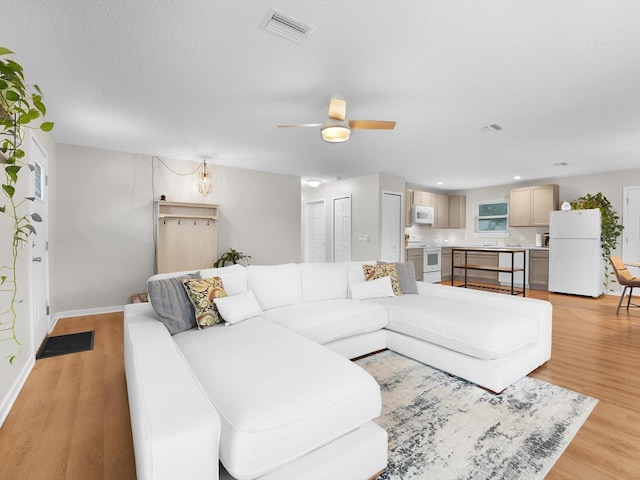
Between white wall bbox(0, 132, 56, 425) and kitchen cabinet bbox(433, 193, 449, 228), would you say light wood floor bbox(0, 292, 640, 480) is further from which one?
kitchen cabinet bbox(433, 193, 449, 228)

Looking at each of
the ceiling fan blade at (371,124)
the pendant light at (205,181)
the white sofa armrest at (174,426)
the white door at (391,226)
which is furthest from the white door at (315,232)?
the white sofa armrest at (174,426)

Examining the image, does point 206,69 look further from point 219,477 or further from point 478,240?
point 478,240

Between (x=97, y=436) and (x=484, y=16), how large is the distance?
3381mm

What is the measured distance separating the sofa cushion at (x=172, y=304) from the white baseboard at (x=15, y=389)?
3.52 ft

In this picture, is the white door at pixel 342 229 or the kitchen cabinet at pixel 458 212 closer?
the white door at pixel 342 229

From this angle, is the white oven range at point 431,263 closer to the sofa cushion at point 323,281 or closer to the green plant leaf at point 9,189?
the sofa cushion at point 323,281

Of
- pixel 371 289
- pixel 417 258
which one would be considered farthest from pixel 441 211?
pixel 371 289

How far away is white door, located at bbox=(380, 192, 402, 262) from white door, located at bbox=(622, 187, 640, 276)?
428 centimetres

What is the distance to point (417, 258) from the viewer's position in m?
7.27

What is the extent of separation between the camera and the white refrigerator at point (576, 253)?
5863mm

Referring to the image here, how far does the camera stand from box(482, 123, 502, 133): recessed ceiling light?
143 inches

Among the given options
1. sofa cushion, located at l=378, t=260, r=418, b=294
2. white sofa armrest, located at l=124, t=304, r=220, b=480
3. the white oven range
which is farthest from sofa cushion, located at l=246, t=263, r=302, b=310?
the white oven range

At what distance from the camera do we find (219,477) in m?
1.23

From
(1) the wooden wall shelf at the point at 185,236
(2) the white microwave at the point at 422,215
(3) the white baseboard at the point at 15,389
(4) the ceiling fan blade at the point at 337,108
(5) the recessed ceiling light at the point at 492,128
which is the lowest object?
(3) the white baseboard at the point at 15,389
